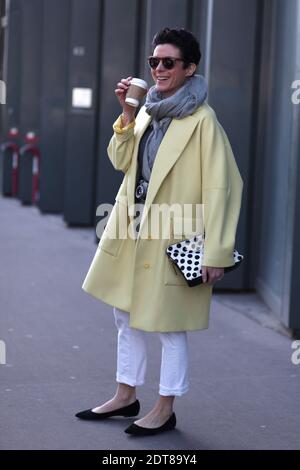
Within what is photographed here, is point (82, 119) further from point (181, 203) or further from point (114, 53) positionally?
point (181, 203)

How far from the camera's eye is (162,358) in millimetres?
4902

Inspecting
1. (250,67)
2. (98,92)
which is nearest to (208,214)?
(250,67)

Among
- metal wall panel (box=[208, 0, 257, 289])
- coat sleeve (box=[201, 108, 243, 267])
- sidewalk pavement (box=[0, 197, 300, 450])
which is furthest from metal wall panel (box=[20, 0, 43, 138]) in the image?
coat sleeve (box=[201, 108, 243, 267])

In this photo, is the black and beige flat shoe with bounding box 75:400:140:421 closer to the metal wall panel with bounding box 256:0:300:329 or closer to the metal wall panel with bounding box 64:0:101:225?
the metal wall panel with bounding box 256:0:300:329

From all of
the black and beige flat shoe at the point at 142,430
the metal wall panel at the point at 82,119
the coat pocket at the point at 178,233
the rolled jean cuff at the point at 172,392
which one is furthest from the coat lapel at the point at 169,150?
the metal wall panel at the point at 82,119

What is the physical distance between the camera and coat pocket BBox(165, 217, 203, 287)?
476 cm

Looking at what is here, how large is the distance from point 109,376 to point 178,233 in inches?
58.9

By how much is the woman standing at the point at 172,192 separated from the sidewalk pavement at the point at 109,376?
0.28 metres

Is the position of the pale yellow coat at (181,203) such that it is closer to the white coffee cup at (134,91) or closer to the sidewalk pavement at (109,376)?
the white coffee cup at (134,91)

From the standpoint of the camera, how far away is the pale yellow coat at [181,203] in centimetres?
469

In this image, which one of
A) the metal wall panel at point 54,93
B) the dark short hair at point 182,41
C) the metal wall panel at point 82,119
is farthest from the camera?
the metal wall panel at point 54,93

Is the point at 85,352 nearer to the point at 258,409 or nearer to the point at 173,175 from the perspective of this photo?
the point at 258,409

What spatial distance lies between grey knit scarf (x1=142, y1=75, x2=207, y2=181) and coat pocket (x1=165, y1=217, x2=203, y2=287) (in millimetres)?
280
